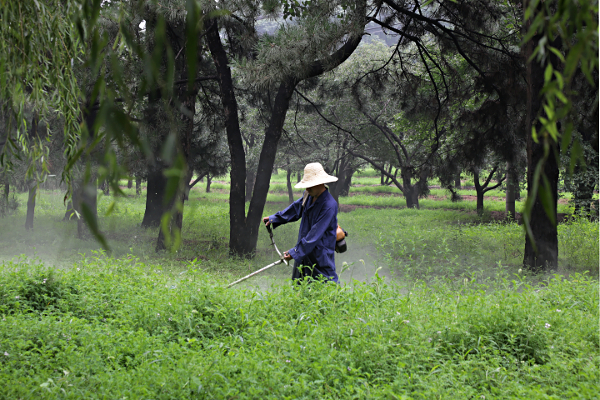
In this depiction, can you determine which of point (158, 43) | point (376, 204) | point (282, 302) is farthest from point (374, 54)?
point (158, 43)

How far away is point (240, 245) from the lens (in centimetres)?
873

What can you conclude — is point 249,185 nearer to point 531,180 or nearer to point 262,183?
point 262,183

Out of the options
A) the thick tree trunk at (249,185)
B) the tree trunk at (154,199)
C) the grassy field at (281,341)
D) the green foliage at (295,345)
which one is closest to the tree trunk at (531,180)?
the grassy field at (281,341)

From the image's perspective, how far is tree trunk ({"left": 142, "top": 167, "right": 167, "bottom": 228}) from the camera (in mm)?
12812

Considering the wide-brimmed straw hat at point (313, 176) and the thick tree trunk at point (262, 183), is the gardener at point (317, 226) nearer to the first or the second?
the wide-brimmed straw hat at point (313, 176)

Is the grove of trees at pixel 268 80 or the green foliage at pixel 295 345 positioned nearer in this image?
the green foliage at pixel 295 345

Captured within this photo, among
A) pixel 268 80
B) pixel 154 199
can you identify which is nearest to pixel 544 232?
pixel 268 80

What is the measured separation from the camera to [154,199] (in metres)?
13.0

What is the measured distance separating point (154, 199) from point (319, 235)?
9.67 metres

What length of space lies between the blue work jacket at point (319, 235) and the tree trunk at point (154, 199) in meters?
8.79

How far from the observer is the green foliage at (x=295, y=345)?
244cm

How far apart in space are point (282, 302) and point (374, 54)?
22666 millimetres

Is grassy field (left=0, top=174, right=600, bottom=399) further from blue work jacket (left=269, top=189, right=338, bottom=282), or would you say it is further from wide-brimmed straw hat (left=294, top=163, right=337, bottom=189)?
wide-brimmed straw hat (left=294, top=163, right=337, bottom=189)

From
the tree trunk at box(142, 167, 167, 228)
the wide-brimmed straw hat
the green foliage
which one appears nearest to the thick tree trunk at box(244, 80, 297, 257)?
the wide-brimmed straw hat
